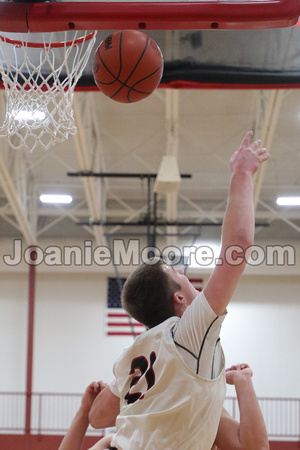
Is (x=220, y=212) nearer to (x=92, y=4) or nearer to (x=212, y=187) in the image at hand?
(x=212, y=187)

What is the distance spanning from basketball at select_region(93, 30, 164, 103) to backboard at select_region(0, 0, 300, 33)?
0.41 m

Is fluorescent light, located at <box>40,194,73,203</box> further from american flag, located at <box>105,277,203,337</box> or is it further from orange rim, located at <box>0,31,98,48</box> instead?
orange rim, located at <box>0,31,98,48</box>

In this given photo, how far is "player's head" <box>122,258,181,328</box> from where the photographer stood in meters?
2.20

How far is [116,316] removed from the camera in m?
15.0

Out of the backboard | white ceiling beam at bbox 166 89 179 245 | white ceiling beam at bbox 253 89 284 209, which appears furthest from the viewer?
white ceiling beam at bbox 166 89 179 245

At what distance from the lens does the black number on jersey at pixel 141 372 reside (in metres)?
1.99

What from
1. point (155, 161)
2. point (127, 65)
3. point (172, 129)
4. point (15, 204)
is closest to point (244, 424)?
point (127, 65)

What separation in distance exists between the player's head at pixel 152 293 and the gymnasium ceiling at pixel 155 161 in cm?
611

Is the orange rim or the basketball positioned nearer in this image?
the basketball

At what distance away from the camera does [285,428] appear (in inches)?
537

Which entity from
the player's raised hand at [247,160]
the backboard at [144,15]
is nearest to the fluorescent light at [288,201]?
the backboard at [144,15]

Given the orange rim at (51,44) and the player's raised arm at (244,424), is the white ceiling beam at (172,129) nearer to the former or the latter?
the orange rim at (51,44)

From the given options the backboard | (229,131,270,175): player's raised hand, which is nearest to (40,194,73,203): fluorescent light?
the backboard

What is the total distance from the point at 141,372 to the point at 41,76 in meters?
2.71
